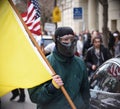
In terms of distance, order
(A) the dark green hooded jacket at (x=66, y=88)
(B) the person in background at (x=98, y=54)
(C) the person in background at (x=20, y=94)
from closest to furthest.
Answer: (A) the dark green hooded jacket at (x=66, y=88) < (B) the person in background at (x=98, y=54) < (C) the person in background at (x=20, y=94)

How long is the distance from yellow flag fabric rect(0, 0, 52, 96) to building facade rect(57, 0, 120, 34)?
17.1m

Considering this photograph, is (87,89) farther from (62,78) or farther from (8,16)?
(8,16)

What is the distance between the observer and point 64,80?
4.70 metres

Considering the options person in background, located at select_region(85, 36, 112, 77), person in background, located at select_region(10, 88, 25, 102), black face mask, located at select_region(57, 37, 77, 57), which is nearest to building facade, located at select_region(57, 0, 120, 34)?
person in background, located at select_region(10, 88, 25, 102)

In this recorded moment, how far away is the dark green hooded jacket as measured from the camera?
4543mm

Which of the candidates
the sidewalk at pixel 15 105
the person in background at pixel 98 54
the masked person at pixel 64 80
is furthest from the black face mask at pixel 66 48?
the sidewalk at pixel 15 105

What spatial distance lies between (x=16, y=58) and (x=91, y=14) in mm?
33551

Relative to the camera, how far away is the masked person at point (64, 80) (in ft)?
14.9

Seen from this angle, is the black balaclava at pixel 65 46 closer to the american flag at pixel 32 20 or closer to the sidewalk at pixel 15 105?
the sidewalk at pixel 15 105

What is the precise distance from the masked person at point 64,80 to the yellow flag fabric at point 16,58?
198 mm

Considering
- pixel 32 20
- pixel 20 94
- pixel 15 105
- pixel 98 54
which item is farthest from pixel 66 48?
pixel 32 20

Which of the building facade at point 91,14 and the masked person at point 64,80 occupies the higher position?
the masked person at point 64,80

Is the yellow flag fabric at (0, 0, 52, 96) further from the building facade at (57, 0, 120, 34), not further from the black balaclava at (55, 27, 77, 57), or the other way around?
the building facade at (57, 0, 120, 34)

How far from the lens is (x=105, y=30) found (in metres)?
19.7
